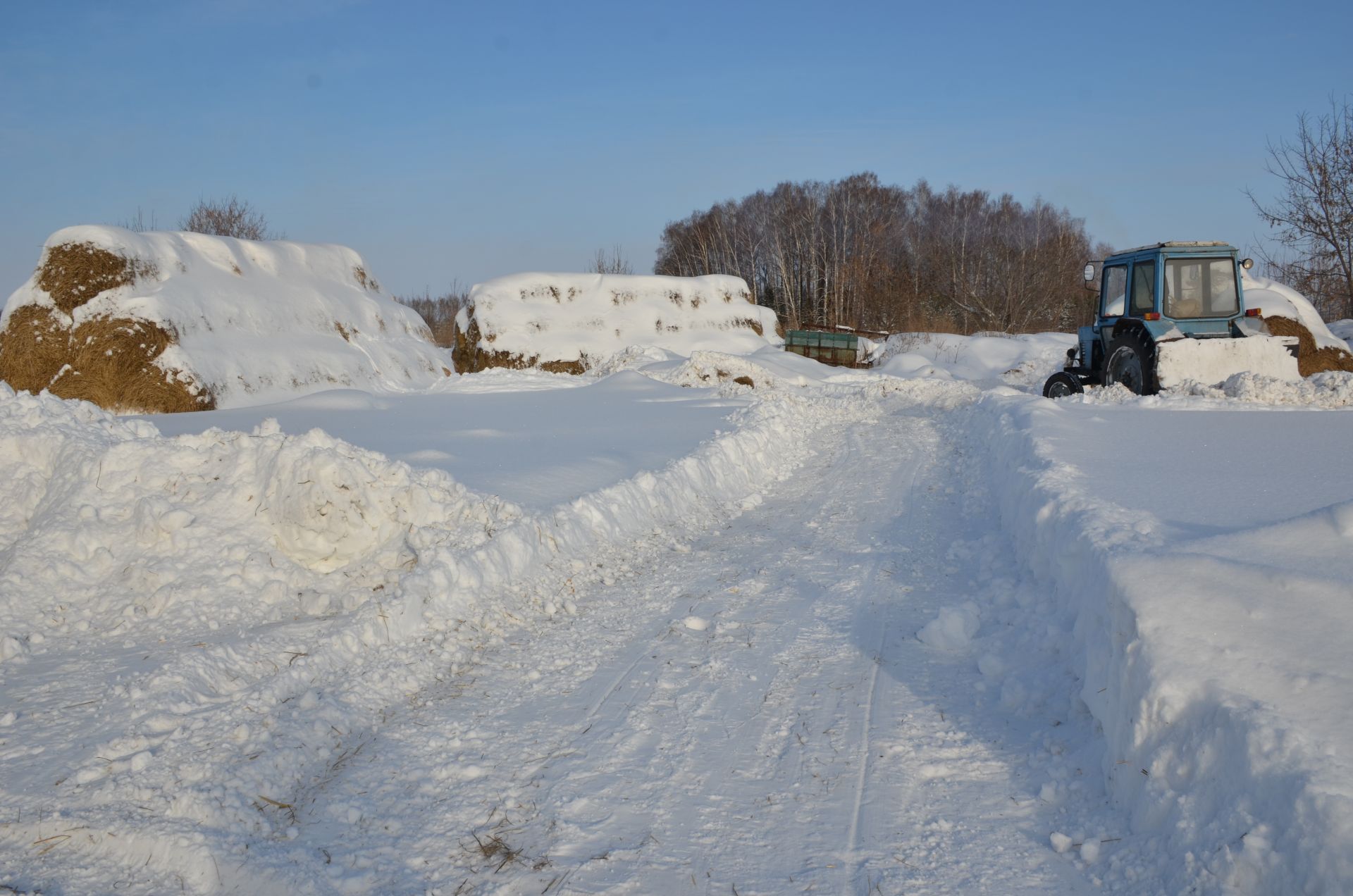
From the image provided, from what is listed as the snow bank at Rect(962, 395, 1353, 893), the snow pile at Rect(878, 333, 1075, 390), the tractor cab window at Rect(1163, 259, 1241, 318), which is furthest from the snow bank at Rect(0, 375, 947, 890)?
the snow pile at Rect(878, 333, 1075, 390)

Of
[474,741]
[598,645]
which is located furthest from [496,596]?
[474,741]

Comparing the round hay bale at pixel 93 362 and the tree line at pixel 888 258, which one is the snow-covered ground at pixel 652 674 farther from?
the tree line at pixel 888 258

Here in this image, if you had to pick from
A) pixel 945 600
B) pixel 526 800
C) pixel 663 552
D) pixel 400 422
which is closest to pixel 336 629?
pixel 526 800

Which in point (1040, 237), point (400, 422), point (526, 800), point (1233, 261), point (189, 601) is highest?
point (1040, 237)

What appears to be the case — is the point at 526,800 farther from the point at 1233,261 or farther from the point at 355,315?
the point at 355,315

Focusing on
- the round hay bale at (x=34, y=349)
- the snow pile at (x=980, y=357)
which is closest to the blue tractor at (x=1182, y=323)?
the snow pile at (x=980, y=357)

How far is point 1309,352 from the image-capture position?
1783cm

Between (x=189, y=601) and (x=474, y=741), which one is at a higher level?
(x=189, y=601)

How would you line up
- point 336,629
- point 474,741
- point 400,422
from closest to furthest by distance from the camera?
point 474,741
point 336,629
point 400,422

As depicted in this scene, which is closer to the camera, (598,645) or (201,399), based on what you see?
(598,645)

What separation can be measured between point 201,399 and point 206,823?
16.6 m

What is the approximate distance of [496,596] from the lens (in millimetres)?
5793

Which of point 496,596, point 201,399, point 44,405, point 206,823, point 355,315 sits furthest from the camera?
point 355,315

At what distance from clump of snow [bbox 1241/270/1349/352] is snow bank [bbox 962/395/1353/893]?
54.6 ft
